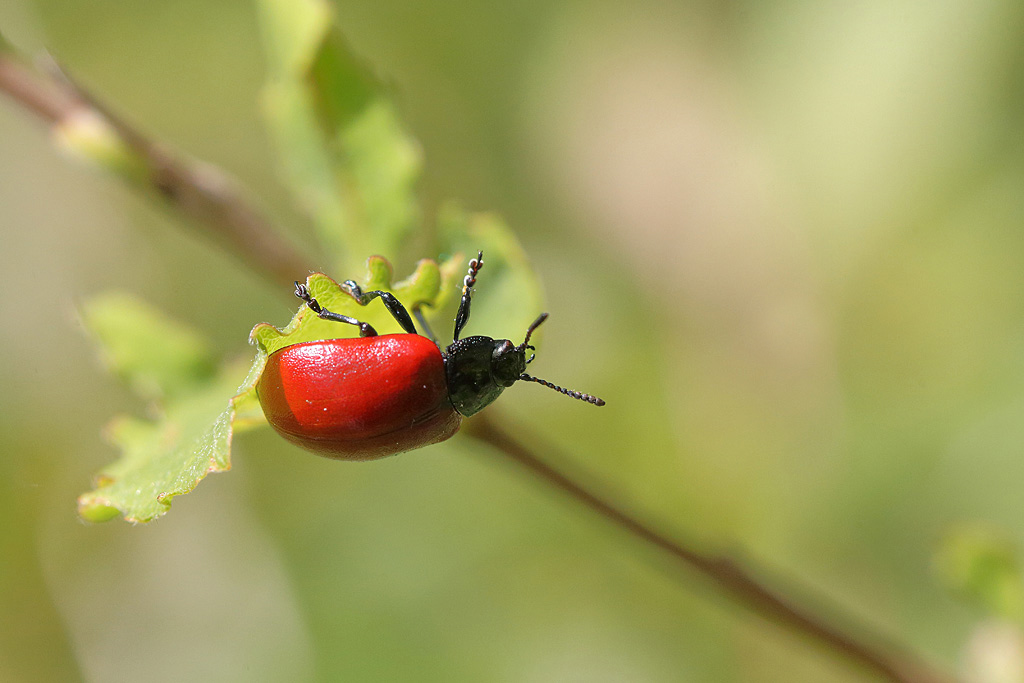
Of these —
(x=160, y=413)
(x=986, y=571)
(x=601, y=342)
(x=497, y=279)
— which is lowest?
(x=160, y=413)

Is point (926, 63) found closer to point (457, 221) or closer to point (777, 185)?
point (777, 185)

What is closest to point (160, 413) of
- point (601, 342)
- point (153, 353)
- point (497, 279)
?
point (153, 353)

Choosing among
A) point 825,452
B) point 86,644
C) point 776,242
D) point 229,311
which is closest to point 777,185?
point 776,242

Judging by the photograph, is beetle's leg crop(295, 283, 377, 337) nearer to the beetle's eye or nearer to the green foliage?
the green foliage

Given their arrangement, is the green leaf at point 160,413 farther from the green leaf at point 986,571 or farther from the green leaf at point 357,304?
the green leaf at point 986,571

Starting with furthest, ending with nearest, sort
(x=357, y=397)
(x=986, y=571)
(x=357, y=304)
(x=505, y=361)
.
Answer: (x=986, y=571) → (x=505, y=361) → (x=357, y=397) → (x=357, y=304)

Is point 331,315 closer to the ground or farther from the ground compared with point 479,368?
closer to the ground

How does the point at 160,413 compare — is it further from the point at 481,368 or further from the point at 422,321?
the point at 481,368
